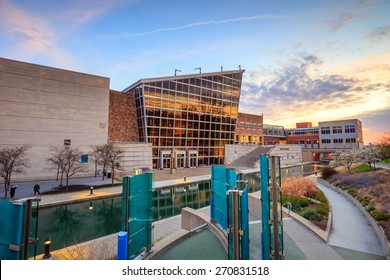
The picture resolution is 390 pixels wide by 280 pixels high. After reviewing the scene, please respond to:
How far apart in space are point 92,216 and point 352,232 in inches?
504

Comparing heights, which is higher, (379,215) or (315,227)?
(379,215)

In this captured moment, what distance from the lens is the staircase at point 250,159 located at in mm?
39550

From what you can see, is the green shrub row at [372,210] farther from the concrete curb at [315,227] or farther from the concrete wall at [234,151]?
the concrete wall at [234,151]

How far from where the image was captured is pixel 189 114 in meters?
38.4

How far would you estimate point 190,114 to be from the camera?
127 feet

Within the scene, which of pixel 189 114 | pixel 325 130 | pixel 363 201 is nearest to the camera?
pixel 363 201

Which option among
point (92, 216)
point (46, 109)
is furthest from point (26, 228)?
point (46, 109)

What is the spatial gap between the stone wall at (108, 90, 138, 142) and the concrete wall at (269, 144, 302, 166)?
28.1 metres

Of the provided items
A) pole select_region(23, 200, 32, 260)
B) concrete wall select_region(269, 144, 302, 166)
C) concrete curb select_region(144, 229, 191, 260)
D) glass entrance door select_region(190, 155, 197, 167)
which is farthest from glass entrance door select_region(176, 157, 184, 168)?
pole select_region(23, 200, 32, 260)

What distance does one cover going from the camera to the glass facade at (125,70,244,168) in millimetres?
34188

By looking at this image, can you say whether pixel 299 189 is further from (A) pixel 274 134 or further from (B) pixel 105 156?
(A) pixel 274 134

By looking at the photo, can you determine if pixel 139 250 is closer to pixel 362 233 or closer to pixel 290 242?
pixel 290 242

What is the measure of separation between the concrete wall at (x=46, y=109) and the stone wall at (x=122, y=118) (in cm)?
354
